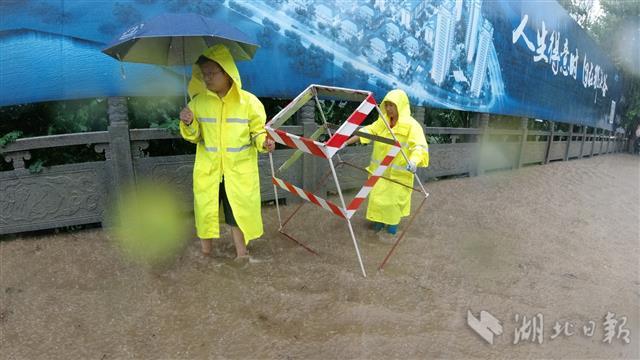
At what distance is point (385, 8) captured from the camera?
203 inches

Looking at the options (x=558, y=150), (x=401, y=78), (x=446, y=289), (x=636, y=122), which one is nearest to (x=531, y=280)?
(x=446, y=289)

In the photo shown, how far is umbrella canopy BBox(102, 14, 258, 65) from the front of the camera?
2.42m

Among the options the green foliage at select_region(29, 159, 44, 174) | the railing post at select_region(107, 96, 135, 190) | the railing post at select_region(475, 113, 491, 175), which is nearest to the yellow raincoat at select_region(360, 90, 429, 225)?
the railing post at select_region(107, 96, 135, 190)

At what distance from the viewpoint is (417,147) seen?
342cm

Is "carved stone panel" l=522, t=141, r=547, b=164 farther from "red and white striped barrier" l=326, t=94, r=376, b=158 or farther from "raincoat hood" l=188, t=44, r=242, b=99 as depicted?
"raincoat hood" l=188, t=44, r=242, b=99

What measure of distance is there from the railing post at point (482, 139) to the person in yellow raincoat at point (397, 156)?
409 cm

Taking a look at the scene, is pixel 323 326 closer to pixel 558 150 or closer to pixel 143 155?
pixel 143 155

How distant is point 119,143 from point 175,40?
3.91ft

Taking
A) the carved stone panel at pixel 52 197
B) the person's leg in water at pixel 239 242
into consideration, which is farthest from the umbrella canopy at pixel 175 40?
the person's leg in water at pixel 239 242

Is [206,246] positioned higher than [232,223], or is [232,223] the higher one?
[232,223]

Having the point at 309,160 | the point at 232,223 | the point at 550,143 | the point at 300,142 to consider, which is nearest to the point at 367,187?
the point at 300,142

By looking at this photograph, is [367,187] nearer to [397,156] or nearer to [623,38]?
[397,156]

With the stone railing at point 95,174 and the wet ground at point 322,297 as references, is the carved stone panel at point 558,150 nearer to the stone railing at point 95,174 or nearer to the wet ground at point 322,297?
the wet ground at point 322,297

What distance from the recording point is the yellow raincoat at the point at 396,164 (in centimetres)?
355
